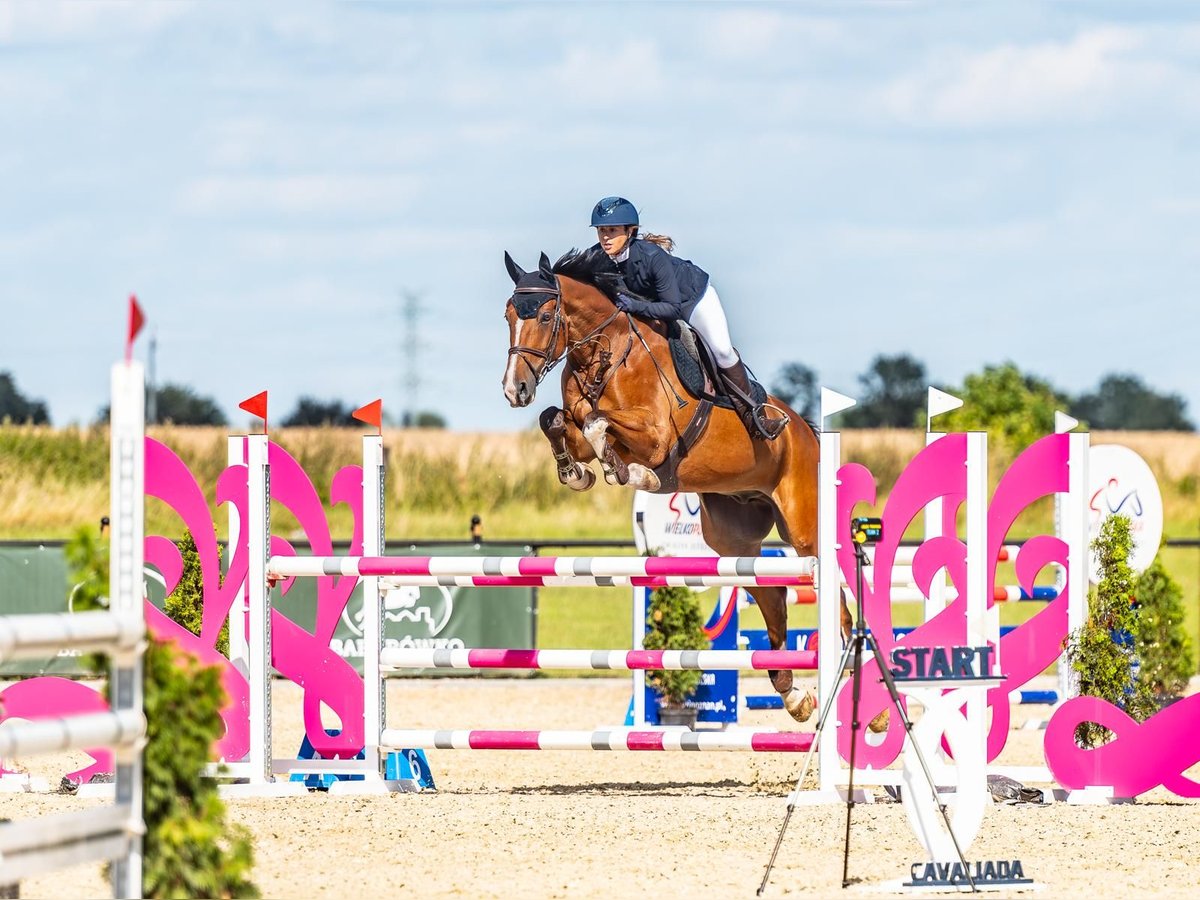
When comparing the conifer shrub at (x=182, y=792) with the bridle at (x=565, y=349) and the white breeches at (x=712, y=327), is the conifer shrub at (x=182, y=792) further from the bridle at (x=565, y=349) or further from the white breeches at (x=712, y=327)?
the white breeches at (x=712, y=327)

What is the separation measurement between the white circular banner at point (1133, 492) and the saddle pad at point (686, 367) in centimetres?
255

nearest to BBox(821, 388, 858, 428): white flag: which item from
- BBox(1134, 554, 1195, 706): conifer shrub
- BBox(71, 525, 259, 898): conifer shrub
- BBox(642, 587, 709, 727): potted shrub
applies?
BBox(642, 587, 709, 727): potted shrub

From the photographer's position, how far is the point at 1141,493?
8.79 metres

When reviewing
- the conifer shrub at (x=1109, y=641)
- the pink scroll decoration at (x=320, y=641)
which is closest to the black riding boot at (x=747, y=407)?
the conifer shrub at (x=1109, y=641)

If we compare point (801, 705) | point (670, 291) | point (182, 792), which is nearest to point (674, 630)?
point (801, 705)

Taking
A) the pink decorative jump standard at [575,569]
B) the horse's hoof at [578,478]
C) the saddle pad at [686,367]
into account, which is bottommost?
the pink decorative jump standard at [575,569]

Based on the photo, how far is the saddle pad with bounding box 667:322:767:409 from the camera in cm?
696

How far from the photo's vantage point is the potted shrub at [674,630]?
8750 mm

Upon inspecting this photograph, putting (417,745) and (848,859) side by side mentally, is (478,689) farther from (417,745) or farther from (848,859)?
(848,859)

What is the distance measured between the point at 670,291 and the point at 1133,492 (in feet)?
10.8

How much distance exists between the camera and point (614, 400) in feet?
22.2

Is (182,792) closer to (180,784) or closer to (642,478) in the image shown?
Result: (180,784)

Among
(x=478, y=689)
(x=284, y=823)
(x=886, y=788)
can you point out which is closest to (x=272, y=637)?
(x=284, y=823)

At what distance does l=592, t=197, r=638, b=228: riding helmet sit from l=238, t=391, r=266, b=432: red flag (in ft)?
4.98
